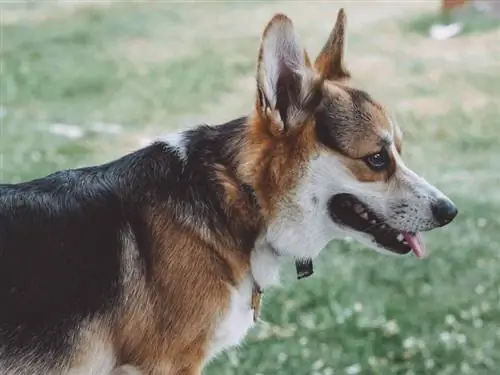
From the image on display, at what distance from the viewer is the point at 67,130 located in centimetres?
743

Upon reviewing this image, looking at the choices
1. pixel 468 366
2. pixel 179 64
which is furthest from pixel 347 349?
pixel 179 64

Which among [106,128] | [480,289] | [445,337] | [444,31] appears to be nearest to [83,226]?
[445,337]

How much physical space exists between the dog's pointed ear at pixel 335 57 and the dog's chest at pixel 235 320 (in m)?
0.77

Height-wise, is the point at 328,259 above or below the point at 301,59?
below

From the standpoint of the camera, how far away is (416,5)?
10.4 meters

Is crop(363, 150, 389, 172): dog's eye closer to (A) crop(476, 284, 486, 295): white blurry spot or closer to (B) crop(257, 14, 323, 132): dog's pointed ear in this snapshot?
(B) crop(257, 14, 323, 132): dog's pointed ear

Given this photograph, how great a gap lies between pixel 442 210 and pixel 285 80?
67 centimetres

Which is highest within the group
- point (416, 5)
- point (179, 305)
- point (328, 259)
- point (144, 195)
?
point (144, 195)

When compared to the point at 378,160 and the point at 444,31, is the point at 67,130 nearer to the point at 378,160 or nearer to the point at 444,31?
the point at 444,31

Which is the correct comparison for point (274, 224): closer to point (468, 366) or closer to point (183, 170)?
point (183, 170)

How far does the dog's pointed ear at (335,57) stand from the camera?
299 centimetres

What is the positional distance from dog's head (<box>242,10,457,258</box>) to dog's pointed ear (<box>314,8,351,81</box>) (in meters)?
0.15

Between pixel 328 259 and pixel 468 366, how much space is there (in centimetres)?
140

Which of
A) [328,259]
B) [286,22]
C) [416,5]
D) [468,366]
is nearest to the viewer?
[286,22]
